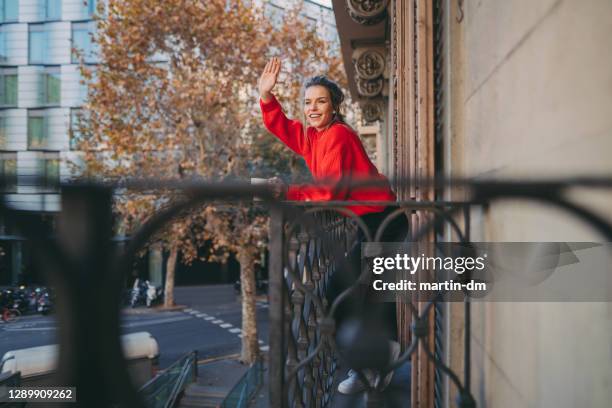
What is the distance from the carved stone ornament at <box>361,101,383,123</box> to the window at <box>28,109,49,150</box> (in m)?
20.6

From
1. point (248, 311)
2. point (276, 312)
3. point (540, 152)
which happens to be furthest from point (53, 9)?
point (540, 152)

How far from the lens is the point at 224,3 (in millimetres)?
13422

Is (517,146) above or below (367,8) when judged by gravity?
below

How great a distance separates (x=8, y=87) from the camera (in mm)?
24609

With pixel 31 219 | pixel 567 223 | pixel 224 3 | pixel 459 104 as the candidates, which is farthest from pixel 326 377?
pixel 224 3

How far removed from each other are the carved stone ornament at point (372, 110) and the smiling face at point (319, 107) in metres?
6.99

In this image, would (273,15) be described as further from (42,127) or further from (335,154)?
(42,127)

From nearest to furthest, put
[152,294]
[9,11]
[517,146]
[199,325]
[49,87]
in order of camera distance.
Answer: [517,146] → [199,325] → [152,294] → [49,87] → [9,11]

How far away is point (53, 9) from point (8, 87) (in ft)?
15.6

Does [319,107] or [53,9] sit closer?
[319,107]

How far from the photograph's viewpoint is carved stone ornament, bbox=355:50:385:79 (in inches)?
326

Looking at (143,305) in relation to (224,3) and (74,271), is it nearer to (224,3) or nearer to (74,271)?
(224,3)

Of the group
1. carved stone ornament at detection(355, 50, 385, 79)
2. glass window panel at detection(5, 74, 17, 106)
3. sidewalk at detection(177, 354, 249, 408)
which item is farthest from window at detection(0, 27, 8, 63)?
carved stone ornament at detection(355, 50, 385, 79)

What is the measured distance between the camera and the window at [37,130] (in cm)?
2442
